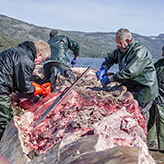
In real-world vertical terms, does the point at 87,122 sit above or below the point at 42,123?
above

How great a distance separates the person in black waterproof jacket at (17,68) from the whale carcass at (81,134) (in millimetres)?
561

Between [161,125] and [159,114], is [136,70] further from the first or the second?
[161,125]

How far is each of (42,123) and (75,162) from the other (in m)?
1.69

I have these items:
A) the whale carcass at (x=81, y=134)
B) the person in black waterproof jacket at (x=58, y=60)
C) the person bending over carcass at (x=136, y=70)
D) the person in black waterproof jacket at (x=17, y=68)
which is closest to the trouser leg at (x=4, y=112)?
the person in black waterproof jacket at (x=17, y=68)

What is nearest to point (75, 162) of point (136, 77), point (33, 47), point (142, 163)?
point (142, 163)

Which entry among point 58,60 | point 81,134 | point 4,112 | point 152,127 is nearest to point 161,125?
point 152,127

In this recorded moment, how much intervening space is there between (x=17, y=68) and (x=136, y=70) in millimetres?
2643

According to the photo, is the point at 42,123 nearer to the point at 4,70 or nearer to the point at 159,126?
the point at 4,70

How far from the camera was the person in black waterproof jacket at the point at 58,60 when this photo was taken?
6.17 m

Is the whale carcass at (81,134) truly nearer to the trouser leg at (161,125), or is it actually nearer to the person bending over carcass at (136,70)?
the person bending over carcass at (136,70)

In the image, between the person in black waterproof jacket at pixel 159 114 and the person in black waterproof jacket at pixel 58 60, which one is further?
the person in black waterproof jacket at pixel 58 60

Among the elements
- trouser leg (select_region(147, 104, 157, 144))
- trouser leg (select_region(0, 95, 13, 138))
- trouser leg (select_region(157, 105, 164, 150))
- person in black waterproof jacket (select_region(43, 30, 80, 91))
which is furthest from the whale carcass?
trouser leg (select_region(147, 104, 157, 144))

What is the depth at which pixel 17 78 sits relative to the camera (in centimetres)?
397

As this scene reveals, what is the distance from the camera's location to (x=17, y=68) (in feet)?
12.7
